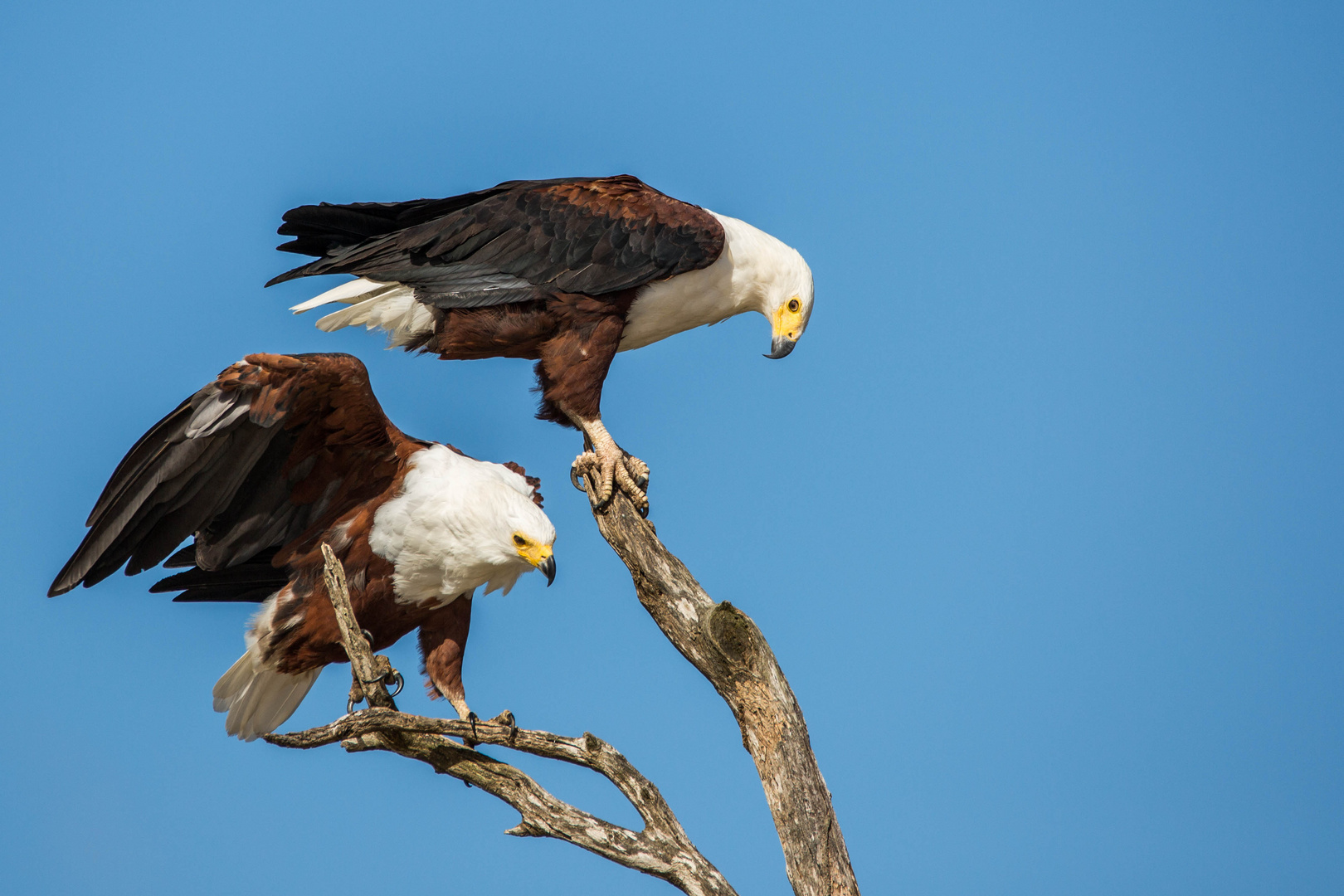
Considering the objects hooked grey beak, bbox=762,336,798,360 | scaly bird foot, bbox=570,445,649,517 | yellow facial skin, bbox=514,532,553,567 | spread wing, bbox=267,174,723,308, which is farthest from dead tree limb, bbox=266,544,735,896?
hooked grey beak, bbox=762,336,798,360

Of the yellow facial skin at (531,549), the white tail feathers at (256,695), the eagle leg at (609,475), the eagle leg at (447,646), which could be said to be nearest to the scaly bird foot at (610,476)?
the eagle leg at (609,475)

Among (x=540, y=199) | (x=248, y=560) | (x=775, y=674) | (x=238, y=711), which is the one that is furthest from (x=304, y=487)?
(x=775, y=674)

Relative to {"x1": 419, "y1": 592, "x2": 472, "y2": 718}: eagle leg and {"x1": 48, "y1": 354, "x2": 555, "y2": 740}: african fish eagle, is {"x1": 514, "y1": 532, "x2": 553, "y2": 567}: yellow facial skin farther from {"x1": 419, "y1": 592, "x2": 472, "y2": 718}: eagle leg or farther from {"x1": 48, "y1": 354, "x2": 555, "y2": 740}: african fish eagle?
{"x1": 419, "y1": 592, "x2": 472, "y2": 718}: eagle leg

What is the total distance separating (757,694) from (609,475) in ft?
3.26

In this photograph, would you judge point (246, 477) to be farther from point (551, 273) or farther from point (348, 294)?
point (551, 273)

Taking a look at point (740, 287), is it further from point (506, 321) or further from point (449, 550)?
point (449, 550)

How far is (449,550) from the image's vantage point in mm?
4223

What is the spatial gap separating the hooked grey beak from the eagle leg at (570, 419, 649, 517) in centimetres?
86

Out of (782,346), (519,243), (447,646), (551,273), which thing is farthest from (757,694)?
(519,243)

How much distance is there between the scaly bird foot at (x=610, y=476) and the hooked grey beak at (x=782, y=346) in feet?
2.84

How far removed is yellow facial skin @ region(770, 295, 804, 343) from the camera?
15.8 feet

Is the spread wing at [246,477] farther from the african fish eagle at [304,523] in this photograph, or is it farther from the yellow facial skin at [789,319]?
the yellow facial skin at [789,319]

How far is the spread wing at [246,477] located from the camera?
13.0ft

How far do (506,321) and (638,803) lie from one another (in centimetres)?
192
